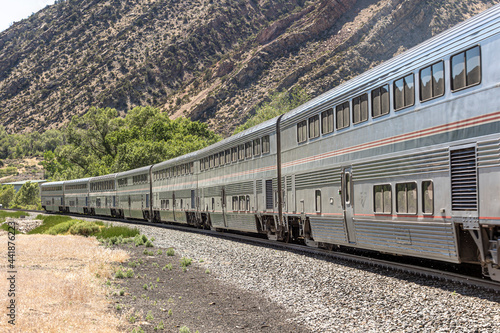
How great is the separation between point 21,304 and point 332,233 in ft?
27.4

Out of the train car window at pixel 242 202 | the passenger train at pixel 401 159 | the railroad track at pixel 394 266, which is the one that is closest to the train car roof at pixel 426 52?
the passenger train at pixel 401 159

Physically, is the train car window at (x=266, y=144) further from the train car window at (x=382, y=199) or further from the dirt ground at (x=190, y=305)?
the train car window at (x=382, y=199)

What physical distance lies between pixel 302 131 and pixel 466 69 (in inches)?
305

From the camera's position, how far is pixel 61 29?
194 meters

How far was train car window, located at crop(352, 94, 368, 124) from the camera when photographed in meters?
12.7

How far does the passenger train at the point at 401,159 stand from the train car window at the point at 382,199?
0.03 m

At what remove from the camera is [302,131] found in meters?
16.6

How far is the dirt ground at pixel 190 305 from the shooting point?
8703 millimetres

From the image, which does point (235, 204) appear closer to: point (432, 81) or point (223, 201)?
point (223, 201)

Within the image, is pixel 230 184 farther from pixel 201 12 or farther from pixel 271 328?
pixel 201 12

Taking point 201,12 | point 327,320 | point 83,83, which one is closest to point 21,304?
point 327,320

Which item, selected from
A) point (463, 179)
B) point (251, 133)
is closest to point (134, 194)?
point (251, 133)

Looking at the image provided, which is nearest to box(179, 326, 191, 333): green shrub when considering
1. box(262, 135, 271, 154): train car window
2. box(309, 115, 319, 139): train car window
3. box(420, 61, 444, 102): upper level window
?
box(420, 61, 444, 102): upper level window

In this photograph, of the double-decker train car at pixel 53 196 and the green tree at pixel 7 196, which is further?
the green tree at pixel 7 196
